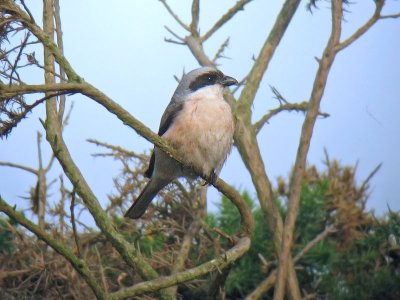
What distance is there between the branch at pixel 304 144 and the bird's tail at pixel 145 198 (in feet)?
2.60

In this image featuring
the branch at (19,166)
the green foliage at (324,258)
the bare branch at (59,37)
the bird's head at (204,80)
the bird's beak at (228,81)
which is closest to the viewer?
the bare branch at (59,37)

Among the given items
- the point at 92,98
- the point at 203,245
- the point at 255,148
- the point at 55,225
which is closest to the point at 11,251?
the point at 55,225

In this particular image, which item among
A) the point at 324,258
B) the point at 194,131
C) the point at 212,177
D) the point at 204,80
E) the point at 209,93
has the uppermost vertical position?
the point at 204,80

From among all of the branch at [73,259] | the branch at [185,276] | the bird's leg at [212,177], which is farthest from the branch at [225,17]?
the branch at [73,259]

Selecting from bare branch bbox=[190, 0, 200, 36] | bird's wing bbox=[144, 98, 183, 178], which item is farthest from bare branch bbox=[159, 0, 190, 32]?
bird's wing bbox=[144, 98, 183, 178]

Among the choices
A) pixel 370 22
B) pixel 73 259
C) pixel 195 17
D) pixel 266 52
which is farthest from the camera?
pixel 195 17

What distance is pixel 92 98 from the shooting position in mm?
3357

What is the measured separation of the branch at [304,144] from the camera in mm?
4902

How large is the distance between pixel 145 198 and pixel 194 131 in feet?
2.46

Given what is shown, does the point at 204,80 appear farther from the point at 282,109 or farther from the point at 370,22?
the point at 370,22

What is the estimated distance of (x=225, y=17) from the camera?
5.94 metres

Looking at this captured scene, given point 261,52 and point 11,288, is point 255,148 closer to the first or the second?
point 261,52

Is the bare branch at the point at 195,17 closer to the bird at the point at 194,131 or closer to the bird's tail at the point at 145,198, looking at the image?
the bird at the point at 194,131

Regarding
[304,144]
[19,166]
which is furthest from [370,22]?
[19,166]
